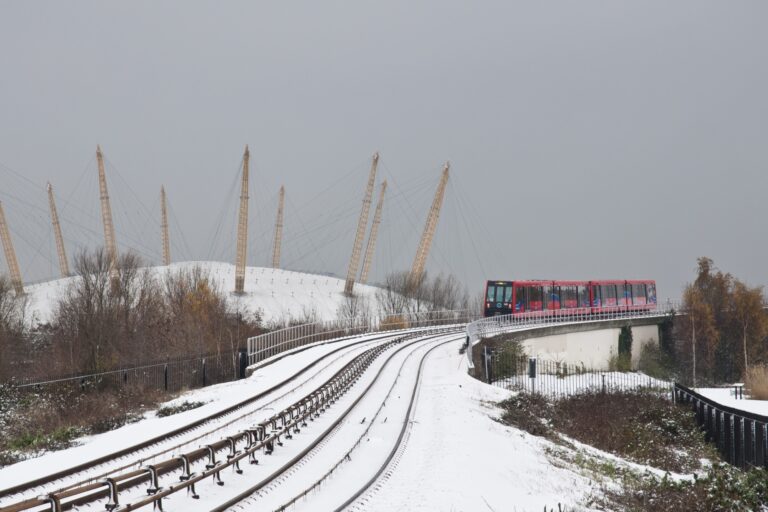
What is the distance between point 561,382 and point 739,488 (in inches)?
968

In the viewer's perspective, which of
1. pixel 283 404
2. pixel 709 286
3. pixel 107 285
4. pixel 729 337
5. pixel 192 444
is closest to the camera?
pixel 192 444

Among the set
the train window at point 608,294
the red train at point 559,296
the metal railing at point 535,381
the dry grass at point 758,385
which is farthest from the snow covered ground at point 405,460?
the train window at point 608,294

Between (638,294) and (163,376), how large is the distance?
162ft

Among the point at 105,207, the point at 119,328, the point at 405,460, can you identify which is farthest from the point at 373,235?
the point at 405,460

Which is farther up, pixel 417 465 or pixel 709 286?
pixel 709 286

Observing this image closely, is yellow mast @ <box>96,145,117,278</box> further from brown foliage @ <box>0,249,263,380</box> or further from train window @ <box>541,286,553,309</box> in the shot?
train window @ <box>541,286,553,309</box>

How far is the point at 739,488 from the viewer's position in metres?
14.6

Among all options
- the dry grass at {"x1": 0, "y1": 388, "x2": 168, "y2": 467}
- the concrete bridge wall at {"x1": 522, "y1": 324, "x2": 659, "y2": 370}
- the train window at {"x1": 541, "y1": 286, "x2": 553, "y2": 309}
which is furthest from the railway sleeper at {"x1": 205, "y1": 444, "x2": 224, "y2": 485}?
the train window at {"x1": 541, "y1": 286, "x2": 553, "y2": 309}

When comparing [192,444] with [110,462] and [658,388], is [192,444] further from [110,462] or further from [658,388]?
[658,388]

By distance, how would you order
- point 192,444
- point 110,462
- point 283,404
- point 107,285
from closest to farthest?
point 110,462 < point 192,444 < point 283,404 < point 107,285

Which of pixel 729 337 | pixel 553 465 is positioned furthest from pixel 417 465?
pixel 729 337

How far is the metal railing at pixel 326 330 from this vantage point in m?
35.2

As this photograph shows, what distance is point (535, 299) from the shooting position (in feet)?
181

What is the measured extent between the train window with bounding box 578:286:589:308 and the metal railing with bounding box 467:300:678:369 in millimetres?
493
